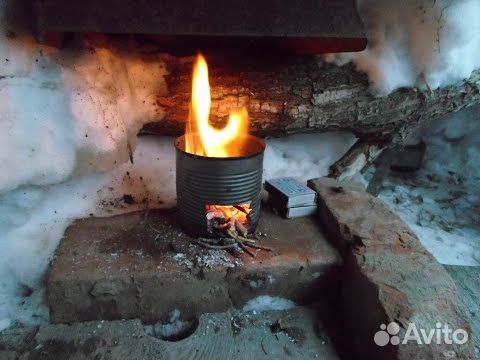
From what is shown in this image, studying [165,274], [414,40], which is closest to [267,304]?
[165,274]

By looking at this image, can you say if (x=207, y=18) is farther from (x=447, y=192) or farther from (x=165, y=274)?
(x=447, y=192)

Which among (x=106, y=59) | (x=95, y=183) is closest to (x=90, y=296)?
(x=95, y=183)

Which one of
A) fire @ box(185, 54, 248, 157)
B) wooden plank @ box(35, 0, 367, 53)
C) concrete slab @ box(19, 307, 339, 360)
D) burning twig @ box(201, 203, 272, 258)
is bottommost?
concrete slab @ box(19, 307, 339, 360)

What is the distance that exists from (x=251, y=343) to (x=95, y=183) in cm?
120

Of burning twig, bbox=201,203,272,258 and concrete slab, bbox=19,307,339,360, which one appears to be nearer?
concrete slab, bbox=19,307,339,360

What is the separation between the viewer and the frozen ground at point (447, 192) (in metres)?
3.02

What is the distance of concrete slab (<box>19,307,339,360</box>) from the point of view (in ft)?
5.59

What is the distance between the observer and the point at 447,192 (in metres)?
3.74

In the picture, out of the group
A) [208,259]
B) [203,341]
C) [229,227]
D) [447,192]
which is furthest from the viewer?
[447,192]

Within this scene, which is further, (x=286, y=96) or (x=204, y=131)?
(x=286, y=96)

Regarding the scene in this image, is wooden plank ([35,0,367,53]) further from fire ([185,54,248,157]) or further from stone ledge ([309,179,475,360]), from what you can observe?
stone ledge ([309,179,475,360])

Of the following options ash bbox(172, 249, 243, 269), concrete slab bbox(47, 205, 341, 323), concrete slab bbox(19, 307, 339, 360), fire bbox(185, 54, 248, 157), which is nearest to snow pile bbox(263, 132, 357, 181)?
fire bbox(185, 54, 248, 157)

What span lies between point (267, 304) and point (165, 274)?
521mm

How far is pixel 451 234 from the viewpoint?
10.2 ft
